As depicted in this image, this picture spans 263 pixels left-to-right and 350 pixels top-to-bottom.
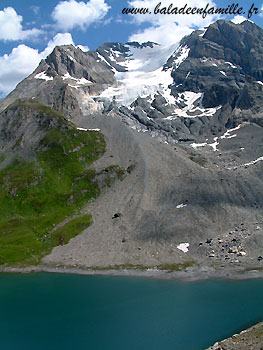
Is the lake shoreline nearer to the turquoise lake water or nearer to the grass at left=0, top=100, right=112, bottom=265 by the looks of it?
the turquoise lake water

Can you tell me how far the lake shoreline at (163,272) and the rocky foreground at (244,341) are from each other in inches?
1287

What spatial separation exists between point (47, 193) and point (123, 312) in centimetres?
8326

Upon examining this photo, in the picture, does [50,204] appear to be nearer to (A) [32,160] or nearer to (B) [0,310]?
(A) [32,160]

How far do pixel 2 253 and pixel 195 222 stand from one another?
206ft

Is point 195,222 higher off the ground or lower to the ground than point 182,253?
higher

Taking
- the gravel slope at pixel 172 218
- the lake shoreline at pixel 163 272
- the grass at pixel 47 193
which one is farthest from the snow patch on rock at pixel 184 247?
the grass at pixel 47 193

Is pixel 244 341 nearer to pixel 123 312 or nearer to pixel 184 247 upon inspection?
pixel 123 312

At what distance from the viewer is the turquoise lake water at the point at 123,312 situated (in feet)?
207

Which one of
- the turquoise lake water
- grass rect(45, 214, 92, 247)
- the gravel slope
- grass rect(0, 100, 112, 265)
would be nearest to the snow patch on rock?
the gravel slope

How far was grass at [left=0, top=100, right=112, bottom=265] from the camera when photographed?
124750 millimetres

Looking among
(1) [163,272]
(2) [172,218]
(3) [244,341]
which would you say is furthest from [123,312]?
(2) [172,218]

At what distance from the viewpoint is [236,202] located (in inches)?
4855

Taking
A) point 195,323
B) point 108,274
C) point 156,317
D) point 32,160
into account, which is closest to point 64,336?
point 156,317

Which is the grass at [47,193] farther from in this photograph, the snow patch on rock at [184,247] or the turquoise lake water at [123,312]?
the snow patch on rock at [184,247]
